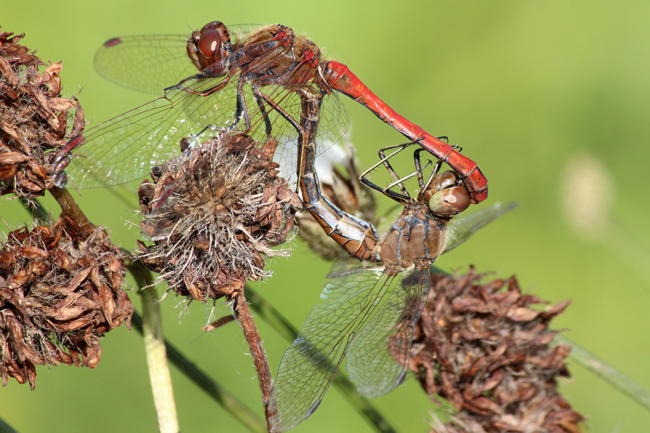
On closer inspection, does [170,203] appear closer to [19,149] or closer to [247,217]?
[247,217]

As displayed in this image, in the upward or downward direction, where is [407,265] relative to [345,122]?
downward

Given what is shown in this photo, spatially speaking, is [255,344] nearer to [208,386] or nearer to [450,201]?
[208,386]

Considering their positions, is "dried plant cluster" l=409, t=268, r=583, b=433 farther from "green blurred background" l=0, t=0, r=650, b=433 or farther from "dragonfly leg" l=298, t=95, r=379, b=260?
"green blurred background" l=0, t=0, r=650, b=433

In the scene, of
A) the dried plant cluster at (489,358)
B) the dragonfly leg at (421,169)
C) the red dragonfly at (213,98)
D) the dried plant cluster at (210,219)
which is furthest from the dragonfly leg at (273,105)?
the dried plant cluster at (489,358)

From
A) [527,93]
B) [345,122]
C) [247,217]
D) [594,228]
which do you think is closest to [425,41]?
[527,93]

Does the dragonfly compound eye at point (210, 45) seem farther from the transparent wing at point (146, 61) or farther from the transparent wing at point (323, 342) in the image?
the transparent wing at point (323, 342)

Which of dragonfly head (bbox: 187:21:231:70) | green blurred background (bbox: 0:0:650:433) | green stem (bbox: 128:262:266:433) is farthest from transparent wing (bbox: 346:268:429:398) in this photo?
green blurred background (bbox: 0:0:650:433)
